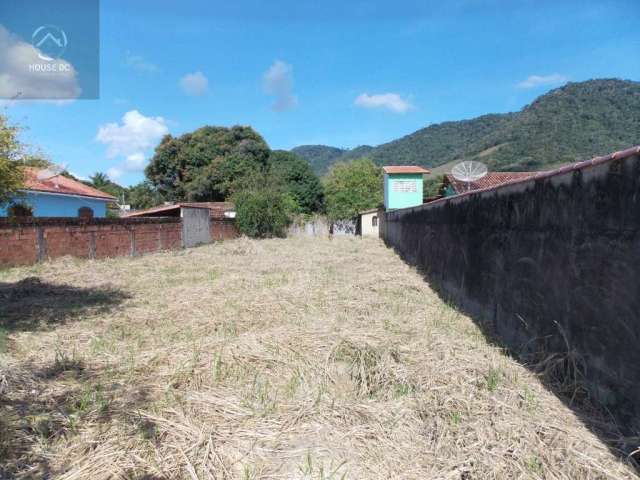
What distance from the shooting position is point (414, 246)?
10820 mm

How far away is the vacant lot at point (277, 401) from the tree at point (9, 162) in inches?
67.6

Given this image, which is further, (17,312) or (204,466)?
(17,312)

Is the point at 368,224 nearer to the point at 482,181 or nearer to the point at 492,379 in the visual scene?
the point at 482,181

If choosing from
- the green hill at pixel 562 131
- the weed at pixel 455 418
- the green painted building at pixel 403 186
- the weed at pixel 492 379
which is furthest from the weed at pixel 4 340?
the green hill at pixel 562 131

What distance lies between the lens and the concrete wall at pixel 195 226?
1794cm

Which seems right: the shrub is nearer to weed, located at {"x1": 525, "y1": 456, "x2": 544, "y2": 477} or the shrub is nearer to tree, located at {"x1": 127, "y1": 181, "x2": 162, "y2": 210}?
tree, located at {"x1": 127, "y1": 181, "x2": 162, "y2": 210}

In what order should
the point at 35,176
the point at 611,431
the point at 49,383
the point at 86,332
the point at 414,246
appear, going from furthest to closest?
1. the point at 414,246
2. the point at 35,176
3. the point at 86,332
4. the point at 49,383
5. the point at 611,431

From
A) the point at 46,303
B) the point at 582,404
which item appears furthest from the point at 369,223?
the point at 582,404

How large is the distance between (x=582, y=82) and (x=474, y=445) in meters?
79.7

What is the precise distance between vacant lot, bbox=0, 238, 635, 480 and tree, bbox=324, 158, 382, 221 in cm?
3449

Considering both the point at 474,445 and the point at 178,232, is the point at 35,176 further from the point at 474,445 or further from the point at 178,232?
the point at 178,232

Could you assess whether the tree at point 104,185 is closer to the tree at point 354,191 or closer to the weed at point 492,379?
the tree at point 354,191

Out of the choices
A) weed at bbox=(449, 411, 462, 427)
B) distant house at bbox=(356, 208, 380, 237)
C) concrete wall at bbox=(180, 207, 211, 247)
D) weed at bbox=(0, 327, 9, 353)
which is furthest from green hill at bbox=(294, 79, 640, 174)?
weed at bbox=(0, 327, 9, 353)

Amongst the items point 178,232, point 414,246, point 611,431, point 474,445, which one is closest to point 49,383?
point 474,445
